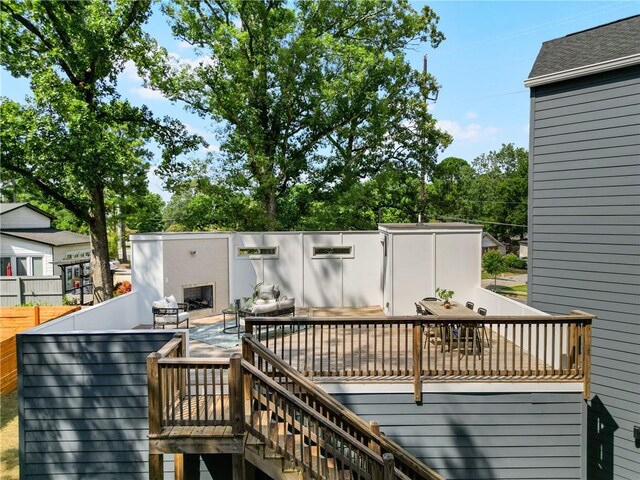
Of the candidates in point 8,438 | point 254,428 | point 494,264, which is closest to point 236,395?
point 254,428

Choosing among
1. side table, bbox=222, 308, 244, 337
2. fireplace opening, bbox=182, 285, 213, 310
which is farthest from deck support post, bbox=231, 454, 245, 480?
fireplace opening, bbox=182, 285, 213, 310

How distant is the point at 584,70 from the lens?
591 centimetres

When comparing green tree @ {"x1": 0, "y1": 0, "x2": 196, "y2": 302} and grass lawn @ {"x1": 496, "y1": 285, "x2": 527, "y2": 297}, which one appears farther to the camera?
grass lawn @ {"x1": 496, "y1": 285, "x2": 527, "y2": 297}

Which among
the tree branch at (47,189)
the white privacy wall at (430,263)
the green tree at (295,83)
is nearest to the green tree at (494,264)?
the green tree at (295,83)

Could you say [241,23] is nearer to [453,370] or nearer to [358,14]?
[358,14]

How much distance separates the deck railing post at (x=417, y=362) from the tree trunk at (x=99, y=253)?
1128 cm

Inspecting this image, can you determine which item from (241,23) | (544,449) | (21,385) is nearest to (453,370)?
(544,449)

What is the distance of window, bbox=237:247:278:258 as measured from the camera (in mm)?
11148

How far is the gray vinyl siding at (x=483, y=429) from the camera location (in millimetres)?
5121

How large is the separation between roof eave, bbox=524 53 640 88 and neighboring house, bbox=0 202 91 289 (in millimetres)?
17934

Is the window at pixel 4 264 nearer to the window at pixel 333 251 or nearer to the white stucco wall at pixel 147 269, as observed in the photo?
the white stucco wall at pixel 147 269

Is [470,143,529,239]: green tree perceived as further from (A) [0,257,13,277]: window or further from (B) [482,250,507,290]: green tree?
(A) [0,257,13,277]: window

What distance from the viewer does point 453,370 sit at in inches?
205

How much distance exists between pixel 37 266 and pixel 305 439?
19804 millimetres
